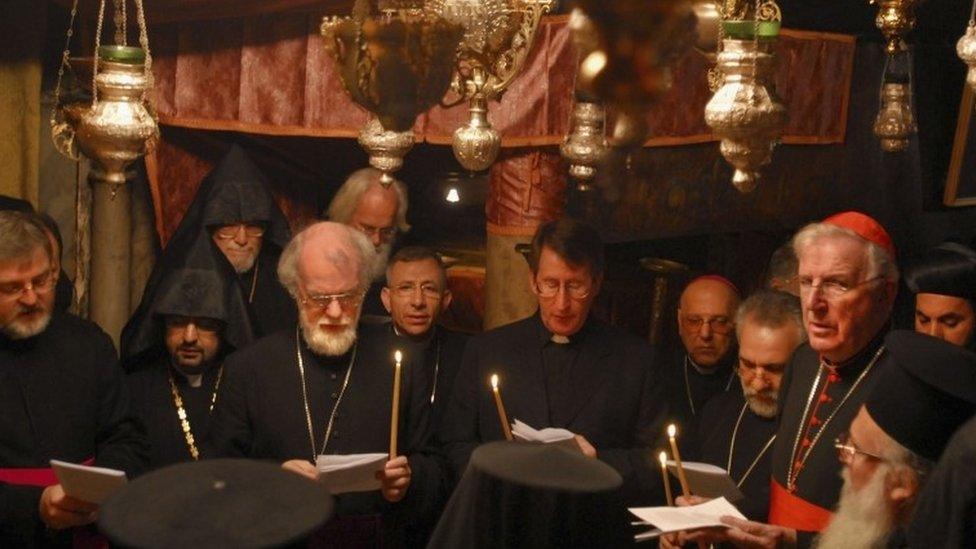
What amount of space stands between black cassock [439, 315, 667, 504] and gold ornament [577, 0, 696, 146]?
334 cm

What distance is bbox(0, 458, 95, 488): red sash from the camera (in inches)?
201

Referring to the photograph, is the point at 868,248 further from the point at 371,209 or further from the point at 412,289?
the point at 371,209

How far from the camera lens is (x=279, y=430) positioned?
5.41 meters

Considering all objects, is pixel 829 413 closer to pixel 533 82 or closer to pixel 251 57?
pixel 533 82

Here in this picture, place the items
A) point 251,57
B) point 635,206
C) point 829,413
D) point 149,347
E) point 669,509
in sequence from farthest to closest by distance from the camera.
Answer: point 635,206 < point 251,57 < point 149,347 < point 829,413 < point 669,509

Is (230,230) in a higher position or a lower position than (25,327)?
higher

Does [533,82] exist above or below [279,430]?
above

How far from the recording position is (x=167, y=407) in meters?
5.90

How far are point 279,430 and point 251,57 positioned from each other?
2.19 m

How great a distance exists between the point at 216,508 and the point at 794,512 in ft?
9.33

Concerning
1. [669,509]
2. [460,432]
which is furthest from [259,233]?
[669,509]

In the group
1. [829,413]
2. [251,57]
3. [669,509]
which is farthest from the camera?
[251,57]

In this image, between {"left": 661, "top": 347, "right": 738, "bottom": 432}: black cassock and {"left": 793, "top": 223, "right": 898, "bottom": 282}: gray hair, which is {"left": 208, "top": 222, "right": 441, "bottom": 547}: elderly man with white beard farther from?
{"left": 793, "top": 223, "right": 898, "bottom": 282}: gray hair

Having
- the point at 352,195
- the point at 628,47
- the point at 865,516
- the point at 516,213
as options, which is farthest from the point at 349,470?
the point at 628,47
